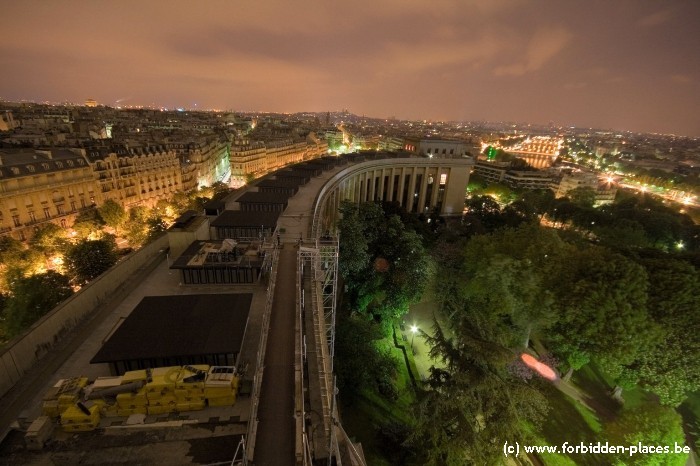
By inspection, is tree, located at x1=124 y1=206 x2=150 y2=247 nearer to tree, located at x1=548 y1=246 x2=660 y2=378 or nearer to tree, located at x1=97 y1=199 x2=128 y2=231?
tree, located at x1=97 y1=199 x2=128 y2=231

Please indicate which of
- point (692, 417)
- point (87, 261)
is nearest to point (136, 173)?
point (87, 261)

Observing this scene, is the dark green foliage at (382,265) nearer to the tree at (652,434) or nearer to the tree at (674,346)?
the tree at (652,434)

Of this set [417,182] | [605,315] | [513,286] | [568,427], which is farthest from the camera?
[417,182]

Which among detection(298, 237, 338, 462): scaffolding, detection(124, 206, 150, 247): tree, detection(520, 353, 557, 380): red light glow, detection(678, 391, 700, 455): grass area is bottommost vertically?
detection(678, 391, 700, 455): grass area

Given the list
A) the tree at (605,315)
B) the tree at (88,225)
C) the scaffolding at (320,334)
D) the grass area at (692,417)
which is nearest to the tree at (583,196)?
the grass area at (692,417)

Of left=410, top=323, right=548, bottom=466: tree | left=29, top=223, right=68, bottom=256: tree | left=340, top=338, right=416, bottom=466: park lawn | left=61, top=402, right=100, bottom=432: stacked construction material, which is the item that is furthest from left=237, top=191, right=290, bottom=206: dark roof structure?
left=29, top=223, right=68, bottom=256: tree

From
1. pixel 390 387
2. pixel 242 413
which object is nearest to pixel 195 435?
pixel 242 413

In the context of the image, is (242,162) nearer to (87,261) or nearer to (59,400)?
(87,261)
